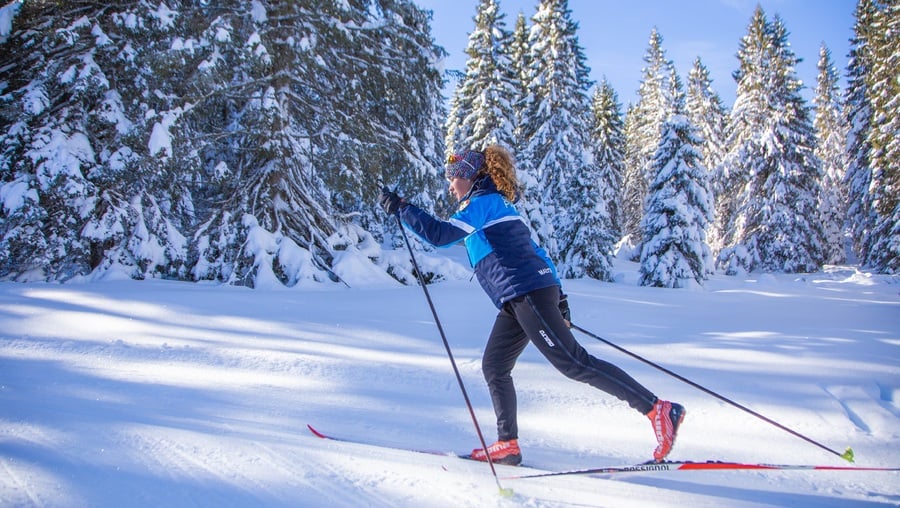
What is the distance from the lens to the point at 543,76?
24672 mm

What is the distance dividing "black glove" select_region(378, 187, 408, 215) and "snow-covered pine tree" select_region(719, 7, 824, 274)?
2883cm

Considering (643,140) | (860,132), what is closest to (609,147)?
(643,140)

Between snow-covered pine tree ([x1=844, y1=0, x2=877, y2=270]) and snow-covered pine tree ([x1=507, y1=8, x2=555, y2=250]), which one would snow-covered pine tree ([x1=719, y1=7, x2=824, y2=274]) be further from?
snow-covered pine tree ([x1=507, y1=8, x2=555, y2=250])

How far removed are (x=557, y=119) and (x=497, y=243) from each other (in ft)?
74.0

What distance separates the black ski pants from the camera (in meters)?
2.84

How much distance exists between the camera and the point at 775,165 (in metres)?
26.9

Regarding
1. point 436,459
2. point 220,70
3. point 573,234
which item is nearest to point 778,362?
point 436,459

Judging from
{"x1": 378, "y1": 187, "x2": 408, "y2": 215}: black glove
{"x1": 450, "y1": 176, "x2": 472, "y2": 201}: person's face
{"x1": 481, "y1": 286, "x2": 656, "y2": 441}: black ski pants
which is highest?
{"x1": 450, "y1": 176, "x2": 472, "y2": 201}: person's face

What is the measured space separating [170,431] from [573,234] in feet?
76.0

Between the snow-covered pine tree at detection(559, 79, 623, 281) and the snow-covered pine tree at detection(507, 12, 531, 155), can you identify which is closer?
the snow-covered pine tree at detection(559, 79, 623, 281)

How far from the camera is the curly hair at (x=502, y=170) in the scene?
10.2 feet

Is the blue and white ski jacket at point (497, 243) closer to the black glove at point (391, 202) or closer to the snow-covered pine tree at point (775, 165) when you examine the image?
the black glove at point (391, 202)

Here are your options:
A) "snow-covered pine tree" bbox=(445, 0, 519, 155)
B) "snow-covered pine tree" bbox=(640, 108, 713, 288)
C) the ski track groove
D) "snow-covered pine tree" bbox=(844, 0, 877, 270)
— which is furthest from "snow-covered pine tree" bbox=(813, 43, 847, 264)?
the ski track groove

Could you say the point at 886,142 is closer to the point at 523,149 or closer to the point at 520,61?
the point at 523,149
